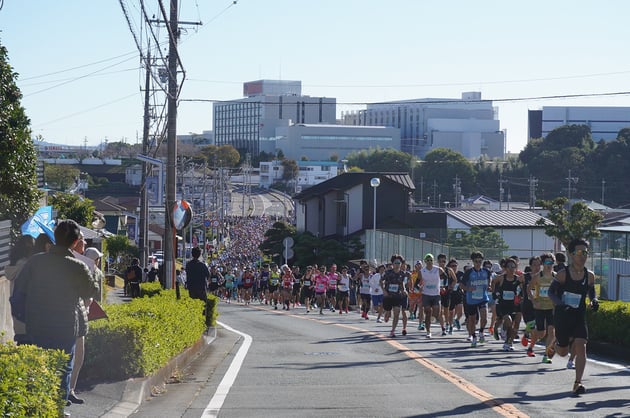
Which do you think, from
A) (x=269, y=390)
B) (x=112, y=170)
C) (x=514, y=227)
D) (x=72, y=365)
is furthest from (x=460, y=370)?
(x=112, y=170)

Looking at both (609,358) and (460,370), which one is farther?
(609,358)

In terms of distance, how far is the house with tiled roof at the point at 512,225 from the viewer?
52719 mm

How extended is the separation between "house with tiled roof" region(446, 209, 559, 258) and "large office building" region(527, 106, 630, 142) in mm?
101300

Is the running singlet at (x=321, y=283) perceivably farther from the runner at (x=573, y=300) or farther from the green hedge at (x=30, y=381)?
the green hedge at (x=30, y=381)

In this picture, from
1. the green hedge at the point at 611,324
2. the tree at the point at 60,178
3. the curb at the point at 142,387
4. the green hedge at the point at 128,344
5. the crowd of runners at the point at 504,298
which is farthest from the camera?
the tree at the point at 60,178

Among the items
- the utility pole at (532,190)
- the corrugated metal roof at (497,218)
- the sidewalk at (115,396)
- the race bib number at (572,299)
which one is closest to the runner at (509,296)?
the race bib number at (572,299)

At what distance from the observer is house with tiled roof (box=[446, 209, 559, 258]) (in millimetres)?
52719

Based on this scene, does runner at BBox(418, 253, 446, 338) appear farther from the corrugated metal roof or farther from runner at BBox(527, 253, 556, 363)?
the corrugated metal roof

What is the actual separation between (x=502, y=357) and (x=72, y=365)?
845 centimetres

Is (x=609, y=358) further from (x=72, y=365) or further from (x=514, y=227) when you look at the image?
(x=514, y=227)

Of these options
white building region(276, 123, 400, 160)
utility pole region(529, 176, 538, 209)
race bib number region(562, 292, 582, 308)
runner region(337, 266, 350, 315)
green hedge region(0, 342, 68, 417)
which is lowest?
runner region(337, 266, 350, 315)

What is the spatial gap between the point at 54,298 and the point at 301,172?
163 metres

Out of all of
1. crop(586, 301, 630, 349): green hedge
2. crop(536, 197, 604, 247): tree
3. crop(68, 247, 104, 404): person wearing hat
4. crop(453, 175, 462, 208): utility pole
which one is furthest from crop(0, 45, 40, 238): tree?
crop(453, 175, 462, 208): utility pole

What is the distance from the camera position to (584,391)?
10734mm
